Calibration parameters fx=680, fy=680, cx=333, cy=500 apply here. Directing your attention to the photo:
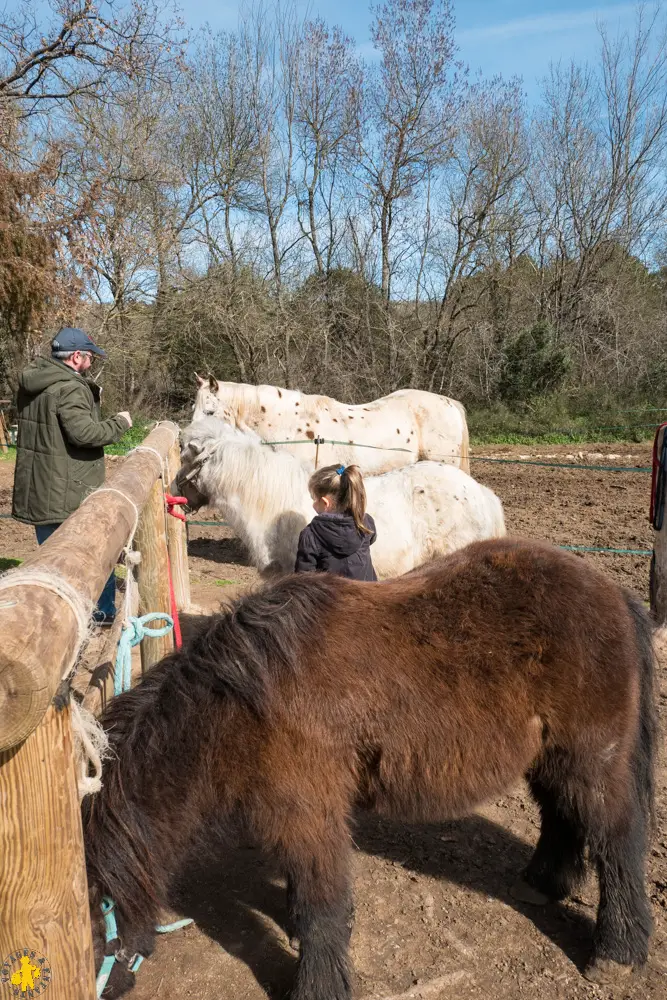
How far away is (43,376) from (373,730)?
3.13 metres

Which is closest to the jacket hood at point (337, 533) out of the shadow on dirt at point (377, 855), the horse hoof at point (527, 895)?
the shadow on dirt at point (377, 855)

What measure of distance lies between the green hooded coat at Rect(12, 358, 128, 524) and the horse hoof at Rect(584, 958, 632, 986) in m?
3.39

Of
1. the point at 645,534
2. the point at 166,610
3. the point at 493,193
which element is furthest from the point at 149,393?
the point at 166,610

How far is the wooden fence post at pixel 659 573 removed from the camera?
498 cm

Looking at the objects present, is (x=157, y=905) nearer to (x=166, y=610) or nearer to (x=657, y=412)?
(x=166, y=610)

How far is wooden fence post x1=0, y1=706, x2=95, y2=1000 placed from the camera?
112cm

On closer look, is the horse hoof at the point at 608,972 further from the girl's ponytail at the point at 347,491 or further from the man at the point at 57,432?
the man at the point at 57,432

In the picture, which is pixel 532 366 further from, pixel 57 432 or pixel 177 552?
pixel 57 432

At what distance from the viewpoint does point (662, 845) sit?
3016 millimetres

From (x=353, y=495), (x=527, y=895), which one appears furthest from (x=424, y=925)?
(x=353, y=495)

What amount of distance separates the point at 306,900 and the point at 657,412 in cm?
1821

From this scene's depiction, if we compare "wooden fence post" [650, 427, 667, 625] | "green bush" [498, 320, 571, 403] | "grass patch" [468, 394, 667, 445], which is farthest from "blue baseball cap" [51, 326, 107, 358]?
"green bush" [498, 320, 571, 403]

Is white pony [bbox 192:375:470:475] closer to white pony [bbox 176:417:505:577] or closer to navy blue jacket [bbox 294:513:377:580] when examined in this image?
white pony [bbox 176:417:505:577]

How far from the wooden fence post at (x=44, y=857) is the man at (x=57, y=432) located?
3.13 m
